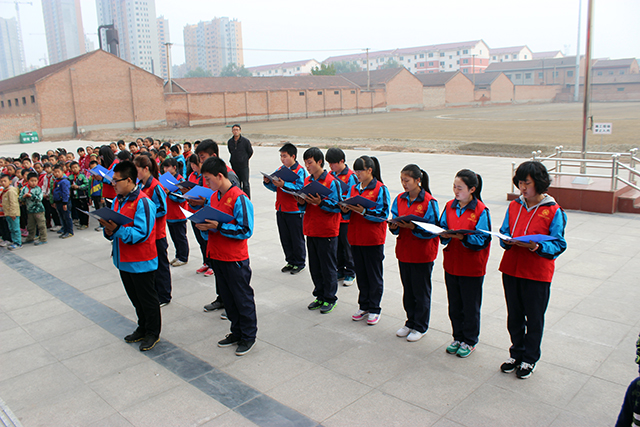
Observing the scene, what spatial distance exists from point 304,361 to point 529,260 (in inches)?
84.1

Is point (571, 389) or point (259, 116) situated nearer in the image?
point (571, 389)

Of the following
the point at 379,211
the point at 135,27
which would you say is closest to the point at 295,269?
the point at 379,211

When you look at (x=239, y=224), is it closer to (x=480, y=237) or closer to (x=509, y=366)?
(x=480, y=237)

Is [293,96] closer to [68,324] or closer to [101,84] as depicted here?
[101,84]

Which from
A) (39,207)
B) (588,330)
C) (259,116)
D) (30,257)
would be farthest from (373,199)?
(259,116)

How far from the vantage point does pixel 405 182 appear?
4.45 m

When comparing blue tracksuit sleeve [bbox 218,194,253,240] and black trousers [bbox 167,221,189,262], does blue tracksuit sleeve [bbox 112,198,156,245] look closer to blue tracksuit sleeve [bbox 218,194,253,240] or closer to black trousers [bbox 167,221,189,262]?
blue tracksuit sleeve [bbox 218,194,253,240]

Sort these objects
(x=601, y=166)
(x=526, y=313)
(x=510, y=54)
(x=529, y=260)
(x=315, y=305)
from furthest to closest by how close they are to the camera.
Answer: (x=510, y=54), (x=601, y=166), (x=315, y=305), (x=526, y=313), (x=529, y=260)

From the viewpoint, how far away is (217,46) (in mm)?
194750

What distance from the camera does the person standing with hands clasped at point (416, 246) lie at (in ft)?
14.6

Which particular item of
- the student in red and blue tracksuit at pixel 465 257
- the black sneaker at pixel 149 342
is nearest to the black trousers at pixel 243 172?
the black sneaker at pixel 149 342

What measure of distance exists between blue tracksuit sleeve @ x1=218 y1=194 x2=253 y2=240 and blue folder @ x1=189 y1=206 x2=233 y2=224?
9cm

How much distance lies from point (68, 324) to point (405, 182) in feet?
13.4

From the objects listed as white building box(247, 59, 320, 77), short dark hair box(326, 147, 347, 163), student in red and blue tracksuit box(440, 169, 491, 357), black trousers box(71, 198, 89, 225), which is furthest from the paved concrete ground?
white building box(247, 59, 320, 77)
